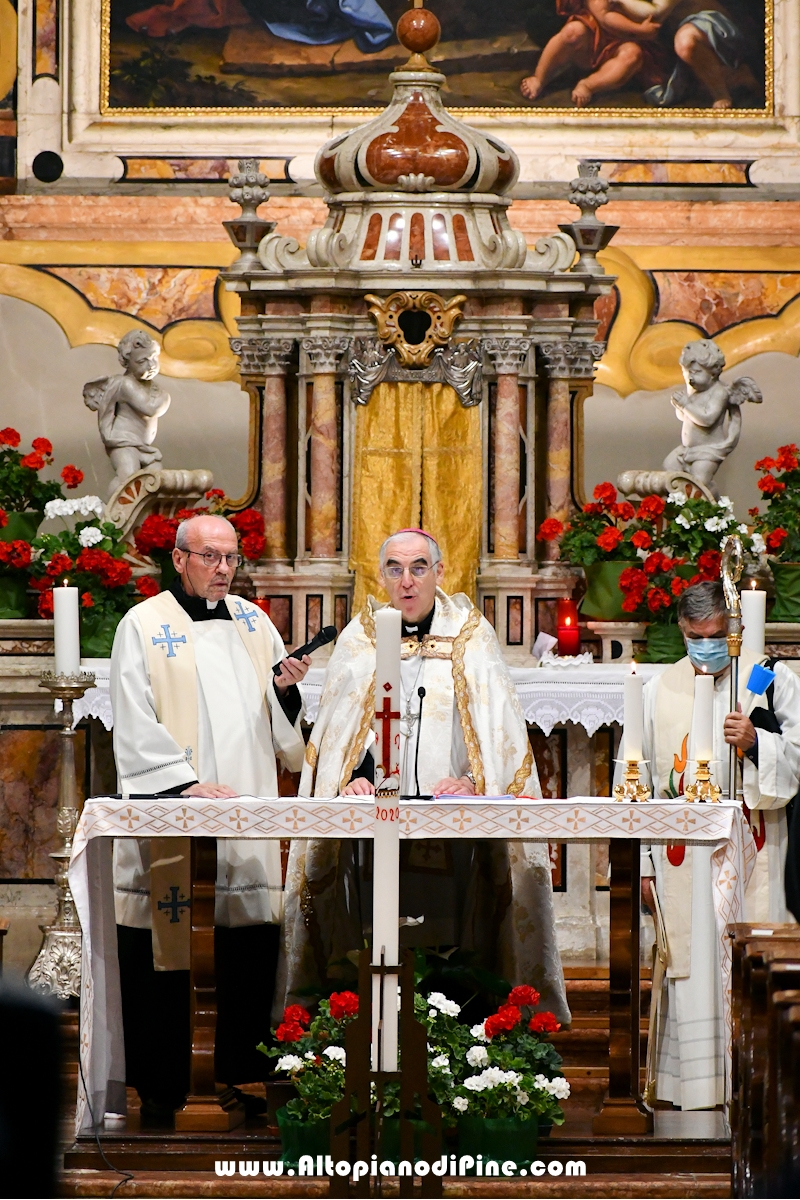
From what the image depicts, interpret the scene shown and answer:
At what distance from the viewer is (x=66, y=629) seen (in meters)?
6.52

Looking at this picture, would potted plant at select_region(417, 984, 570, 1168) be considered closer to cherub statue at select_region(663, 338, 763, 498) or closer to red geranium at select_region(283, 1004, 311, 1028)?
red geranium at select_region(283, 1004, 311, 1028)

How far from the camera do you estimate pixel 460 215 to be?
27.6 feet

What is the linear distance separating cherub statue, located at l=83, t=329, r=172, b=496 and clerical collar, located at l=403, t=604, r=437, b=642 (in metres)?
3.52

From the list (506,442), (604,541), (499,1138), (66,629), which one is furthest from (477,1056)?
(506,442)

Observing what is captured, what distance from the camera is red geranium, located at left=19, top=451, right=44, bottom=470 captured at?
8188mm

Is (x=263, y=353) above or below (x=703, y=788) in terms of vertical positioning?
above

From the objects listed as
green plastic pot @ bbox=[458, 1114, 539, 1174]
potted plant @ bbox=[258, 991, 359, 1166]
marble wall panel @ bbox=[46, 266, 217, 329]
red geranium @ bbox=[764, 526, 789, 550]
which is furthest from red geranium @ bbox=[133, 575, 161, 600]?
marble wall panel @ bbox=[46, 266, 217, 329]

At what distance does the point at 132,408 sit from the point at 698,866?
437cm

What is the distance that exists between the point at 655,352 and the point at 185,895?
6.78 m

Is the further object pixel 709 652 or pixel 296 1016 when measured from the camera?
pixel 709 652

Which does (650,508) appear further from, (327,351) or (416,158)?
(416,158)

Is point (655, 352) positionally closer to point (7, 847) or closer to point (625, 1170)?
point (7, 847)

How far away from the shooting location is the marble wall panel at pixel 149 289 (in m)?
11.5

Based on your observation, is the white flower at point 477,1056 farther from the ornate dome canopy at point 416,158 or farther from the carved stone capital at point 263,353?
the ornate dome canopy at point 416,158
